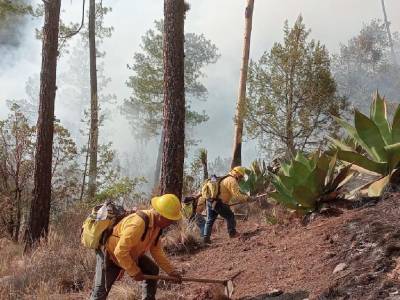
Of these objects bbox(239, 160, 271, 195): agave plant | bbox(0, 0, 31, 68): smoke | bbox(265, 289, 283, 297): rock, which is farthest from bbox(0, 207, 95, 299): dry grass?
bbox(0, 0, 31, 68): smoke

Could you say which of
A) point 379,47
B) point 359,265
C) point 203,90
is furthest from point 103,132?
point 359,265

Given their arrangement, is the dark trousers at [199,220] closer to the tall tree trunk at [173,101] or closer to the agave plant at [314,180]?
the tall tree trunk at [173,101]

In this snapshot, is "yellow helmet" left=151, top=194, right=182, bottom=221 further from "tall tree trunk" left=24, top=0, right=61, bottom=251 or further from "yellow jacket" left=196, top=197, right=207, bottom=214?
"tall tree trunk" left=24, top=0, right=61, bottom=251

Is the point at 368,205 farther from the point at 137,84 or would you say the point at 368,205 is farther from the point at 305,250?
the point at 137,84

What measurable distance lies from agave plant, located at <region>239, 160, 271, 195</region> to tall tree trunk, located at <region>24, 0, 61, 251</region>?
3.86 meters

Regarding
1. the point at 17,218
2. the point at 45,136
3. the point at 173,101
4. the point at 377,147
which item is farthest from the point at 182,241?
the point at 17,218

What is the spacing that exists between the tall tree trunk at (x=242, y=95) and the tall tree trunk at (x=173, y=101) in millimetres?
4286

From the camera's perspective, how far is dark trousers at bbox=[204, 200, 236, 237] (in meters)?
7.42

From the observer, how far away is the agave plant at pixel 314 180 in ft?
18.3

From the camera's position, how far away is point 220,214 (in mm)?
7656

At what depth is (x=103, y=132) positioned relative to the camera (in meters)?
67.1

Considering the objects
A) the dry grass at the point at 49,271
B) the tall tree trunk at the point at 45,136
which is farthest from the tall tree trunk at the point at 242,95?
the dry grass at the point at 49,271

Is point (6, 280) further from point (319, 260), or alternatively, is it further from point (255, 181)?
point (255, 181)

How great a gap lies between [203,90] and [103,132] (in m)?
32.4
